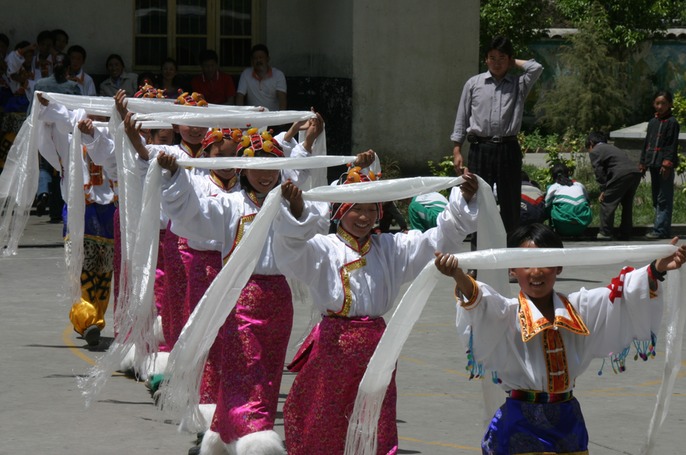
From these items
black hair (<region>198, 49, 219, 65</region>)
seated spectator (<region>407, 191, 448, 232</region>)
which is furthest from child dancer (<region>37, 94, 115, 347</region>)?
black hair (<region>198, 49, 219, 65</region>)

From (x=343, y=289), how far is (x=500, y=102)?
6467 mm

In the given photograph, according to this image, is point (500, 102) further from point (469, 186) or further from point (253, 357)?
point (469, 186)

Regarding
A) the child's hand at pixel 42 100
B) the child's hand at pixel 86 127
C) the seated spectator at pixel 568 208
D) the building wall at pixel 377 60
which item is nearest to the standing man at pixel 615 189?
the seated spectator at pixel 568 208

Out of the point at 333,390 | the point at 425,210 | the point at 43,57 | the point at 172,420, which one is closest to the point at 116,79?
the point at 43,57

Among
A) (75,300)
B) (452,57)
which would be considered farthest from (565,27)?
(75,300)

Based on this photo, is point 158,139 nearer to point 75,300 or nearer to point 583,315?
point 75,300

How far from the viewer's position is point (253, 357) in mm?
6273

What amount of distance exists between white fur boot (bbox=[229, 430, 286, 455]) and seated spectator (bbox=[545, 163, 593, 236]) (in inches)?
407

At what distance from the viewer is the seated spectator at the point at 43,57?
54.3ft

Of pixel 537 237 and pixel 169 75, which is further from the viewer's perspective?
pixel 169 75

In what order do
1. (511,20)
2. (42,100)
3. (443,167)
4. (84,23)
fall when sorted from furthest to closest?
1. (511,20)
2. (84,23)
3. (443,167)
4. (42,100)

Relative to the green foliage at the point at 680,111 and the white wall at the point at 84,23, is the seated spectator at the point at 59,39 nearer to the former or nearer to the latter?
the white wall at the point at 84,23

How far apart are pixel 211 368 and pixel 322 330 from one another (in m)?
1.43

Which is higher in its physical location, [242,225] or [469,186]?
[469,186]
